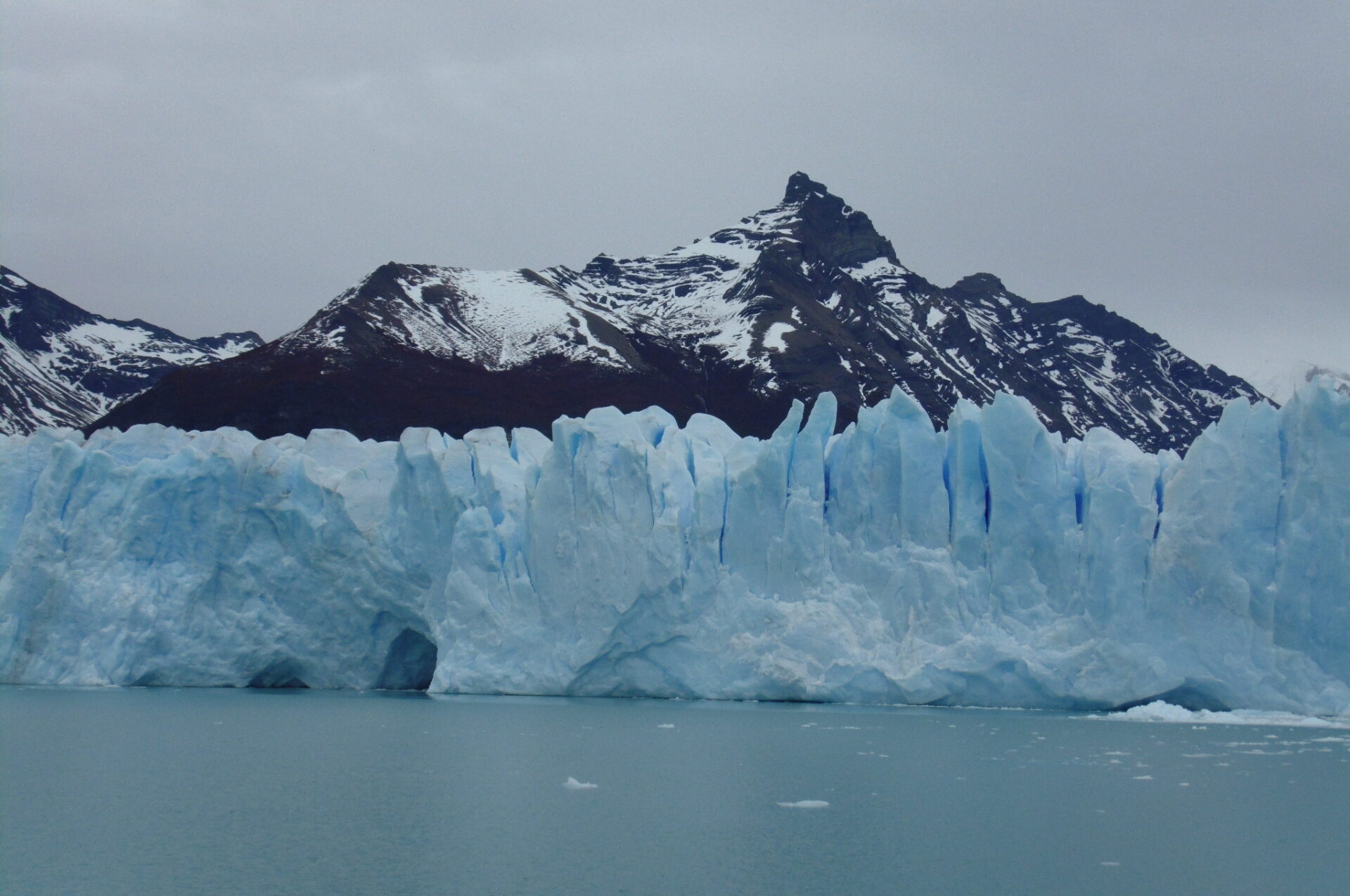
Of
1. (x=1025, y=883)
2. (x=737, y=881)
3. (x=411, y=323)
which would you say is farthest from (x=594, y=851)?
(x=411, y=323)

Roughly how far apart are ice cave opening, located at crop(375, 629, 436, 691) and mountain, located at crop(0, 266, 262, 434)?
52978mm

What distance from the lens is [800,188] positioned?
80.1 m

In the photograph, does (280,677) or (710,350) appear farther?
(710,350)

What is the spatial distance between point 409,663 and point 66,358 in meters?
71.1

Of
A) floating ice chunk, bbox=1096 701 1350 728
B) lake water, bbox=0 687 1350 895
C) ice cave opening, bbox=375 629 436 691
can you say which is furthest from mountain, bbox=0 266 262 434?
floating ice chunk, bbox=1096 701 1350 728

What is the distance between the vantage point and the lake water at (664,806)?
7.71 meters

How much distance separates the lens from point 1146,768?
38.2 ft

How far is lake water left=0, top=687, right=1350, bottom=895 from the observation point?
7.71 metres

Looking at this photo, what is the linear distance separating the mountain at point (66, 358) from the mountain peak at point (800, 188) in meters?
41.3

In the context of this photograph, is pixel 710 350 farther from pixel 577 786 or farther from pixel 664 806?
pixel 664 806

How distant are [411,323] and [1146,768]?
4096cm

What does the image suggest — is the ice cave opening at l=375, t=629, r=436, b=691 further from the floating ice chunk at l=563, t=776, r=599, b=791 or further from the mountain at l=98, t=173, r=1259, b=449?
the mountain at l=98, t=173, r=1259, b=449

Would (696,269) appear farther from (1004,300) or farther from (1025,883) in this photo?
(1025,883)

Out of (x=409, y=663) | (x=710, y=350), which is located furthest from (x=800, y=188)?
(x=409, y=663)
